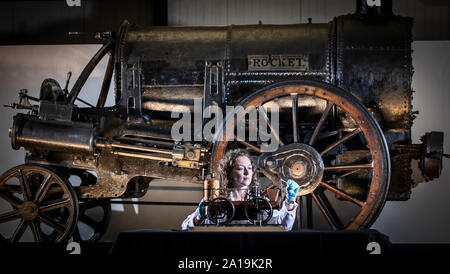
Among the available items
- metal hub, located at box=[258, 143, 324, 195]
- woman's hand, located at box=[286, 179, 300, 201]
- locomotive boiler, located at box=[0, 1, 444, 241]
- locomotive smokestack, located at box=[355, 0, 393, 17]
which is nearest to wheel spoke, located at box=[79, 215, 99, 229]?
locomotive boiler, located at box=[0, 1, 444, 241]

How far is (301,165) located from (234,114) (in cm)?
67

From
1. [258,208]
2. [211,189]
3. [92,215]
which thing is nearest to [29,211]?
[92,215]

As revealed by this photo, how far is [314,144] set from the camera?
13.1ft

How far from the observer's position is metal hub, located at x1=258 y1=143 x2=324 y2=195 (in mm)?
3734

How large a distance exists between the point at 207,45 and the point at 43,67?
2.42 m

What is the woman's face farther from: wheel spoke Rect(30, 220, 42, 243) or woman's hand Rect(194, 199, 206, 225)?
wheel spoke Rect(30, 220, 42, 243)

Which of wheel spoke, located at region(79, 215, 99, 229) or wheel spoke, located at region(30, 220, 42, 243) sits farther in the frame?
wheel spoke, located at region(79, 215, 99, 229)

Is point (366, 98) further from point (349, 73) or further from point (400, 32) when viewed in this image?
point (400, 32)

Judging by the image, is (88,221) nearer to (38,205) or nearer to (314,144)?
(38,205)

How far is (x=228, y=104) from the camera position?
167 inches

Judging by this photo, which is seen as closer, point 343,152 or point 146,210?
point 343,152

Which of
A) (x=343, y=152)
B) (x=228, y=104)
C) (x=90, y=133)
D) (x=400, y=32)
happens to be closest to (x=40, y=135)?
(x=90, y=133)

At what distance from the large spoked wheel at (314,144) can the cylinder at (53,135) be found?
1.17 meters
